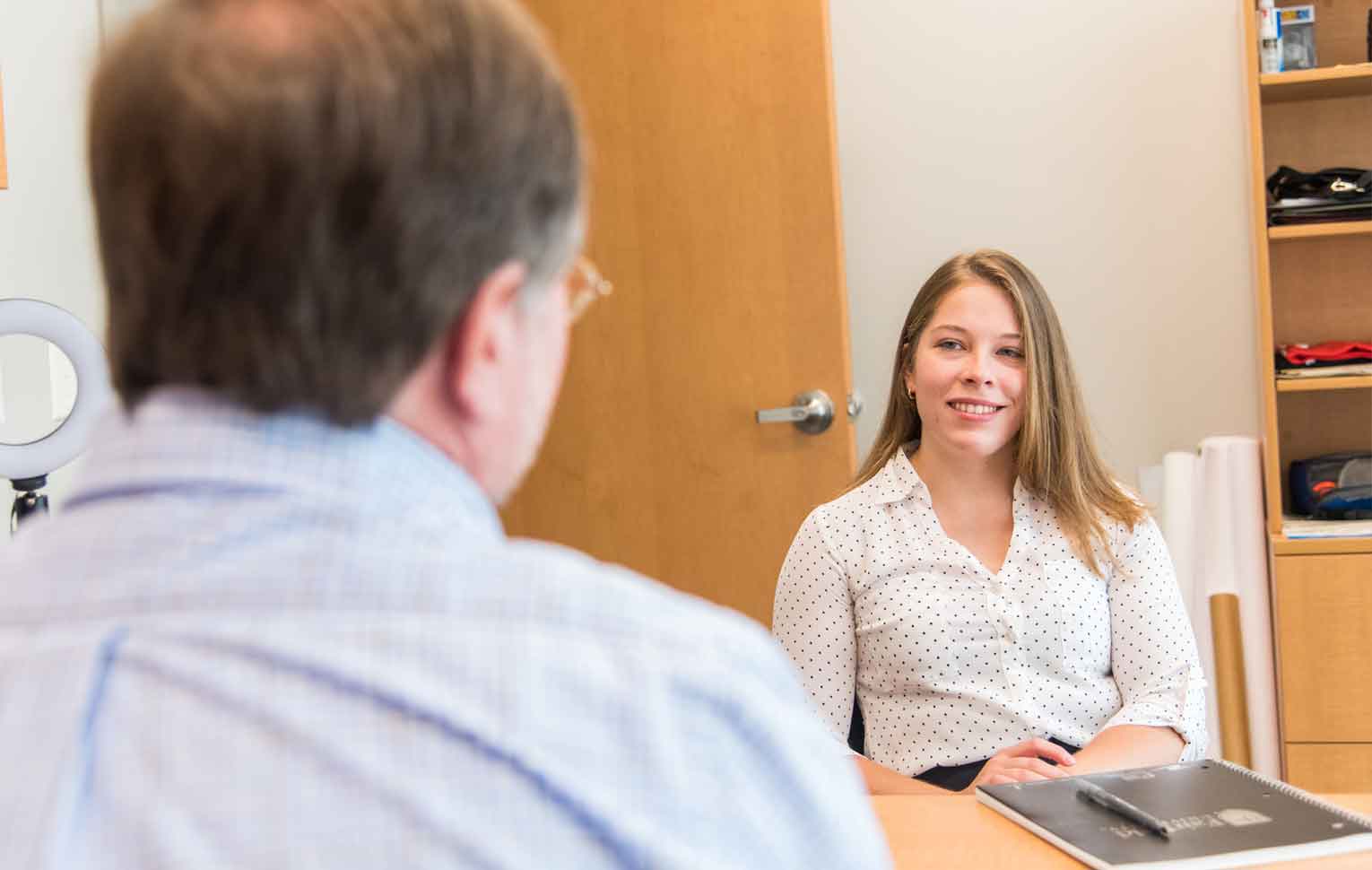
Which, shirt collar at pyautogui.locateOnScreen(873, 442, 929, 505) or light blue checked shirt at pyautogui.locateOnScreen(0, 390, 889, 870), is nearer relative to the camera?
light blue checked shirt at pyautogui.locateOnScreen(0, 390, 889, 870)

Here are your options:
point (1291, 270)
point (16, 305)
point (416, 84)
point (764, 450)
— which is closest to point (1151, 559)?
point (764, 450)

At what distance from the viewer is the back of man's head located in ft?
1.75

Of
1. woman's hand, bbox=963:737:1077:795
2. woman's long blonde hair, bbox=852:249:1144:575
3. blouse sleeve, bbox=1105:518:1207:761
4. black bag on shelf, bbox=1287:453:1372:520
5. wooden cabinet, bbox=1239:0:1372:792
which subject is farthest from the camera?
black bag on shelf, bbox=1287:453:1372:520

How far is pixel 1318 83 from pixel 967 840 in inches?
78.7

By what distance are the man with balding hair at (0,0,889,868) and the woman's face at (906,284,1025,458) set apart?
146 cm

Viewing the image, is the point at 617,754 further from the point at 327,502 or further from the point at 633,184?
the point at 633,184

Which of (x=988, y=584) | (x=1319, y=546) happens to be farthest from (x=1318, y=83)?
(x=988, y=584)

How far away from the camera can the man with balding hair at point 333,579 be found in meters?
0.51

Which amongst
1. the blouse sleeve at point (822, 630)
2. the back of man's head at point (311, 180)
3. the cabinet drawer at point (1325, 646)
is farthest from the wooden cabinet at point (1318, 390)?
the back of man's head at point (311, 180)

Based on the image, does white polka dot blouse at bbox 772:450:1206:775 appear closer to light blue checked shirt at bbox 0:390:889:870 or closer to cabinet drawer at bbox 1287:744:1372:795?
cabinet drawer at bbox 1287:744:1372:795

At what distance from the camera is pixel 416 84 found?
1.78 feet

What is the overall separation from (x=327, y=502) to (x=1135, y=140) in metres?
2.81

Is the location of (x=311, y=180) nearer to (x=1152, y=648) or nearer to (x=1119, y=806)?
(x=1119, y=806)

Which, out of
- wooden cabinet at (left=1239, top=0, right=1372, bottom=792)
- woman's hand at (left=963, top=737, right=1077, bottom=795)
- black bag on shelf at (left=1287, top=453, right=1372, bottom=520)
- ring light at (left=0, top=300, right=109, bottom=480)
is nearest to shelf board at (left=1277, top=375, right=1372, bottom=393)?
wooden cabinet at (left=1239, top=0, right=1372, bottom=792)
